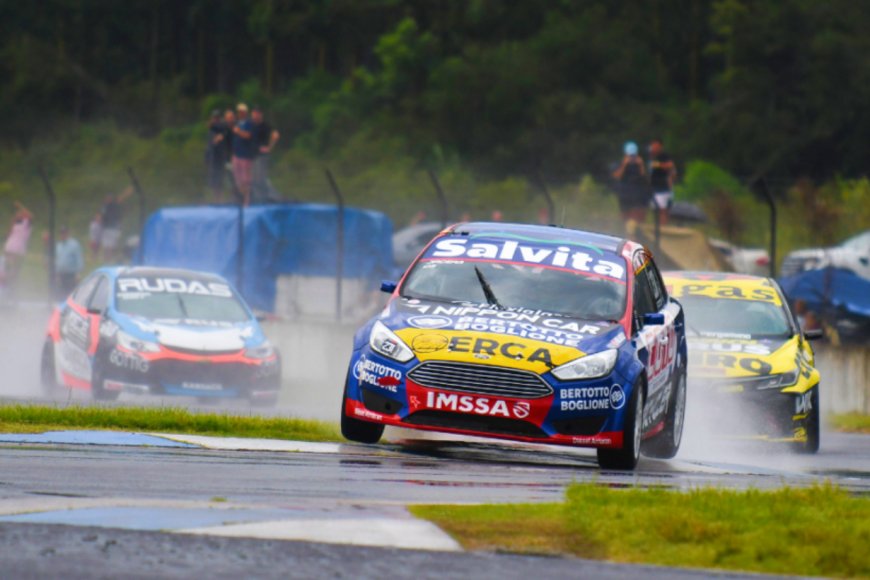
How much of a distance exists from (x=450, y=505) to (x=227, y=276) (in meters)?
19.1

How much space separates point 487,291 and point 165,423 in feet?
8.70

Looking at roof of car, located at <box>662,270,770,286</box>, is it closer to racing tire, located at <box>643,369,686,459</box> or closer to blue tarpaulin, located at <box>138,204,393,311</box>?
racing tire, located at <box>643,369,686,459</box>

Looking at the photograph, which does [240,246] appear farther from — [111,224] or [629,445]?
[629,445]

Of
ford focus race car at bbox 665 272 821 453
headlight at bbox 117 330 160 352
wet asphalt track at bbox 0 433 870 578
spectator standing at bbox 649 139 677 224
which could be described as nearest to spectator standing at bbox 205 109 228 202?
spectator standing at bbox 649 139 677 224

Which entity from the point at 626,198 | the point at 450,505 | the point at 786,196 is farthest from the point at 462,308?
the point at 786,196

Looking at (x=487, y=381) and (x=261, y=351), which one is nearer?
(x=487, y=381)

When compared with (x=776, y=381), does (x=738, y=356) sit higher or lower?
higher

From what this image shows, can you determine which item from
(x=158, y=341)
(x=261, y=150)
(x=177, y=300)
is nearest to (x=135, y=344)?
(x=158, y=341)

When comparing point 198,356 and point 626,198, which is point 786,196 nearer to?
point 626,198

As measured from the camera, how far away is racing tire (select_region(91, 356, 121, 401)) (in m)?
20.5

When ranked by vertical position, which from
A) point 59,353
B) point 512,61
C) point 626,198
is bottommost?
point 59,353

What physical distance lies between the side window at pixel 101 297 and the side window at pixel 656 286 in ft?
25.9

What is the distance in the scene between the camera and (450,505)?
368 inches

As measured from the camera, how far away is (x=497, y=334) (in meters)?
12.6
